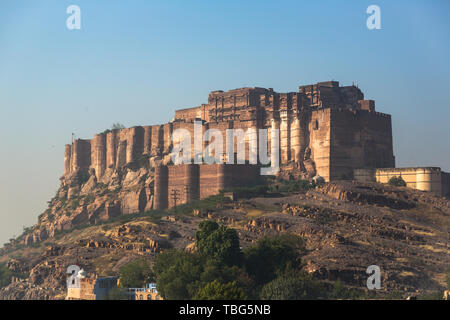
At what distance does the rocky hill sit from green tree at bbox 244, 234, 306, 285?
1861 millimetres

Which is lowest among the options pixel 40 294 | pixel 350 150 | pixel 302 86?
pixel 40 294

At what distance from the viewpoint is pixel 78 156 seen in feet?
423

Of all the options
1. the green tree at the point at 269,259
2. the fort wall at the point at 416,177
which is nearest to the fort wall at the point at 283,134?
the fort wall at the point at 416,177

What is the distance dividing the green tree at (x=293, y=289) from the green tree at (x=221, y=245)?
5966 mm

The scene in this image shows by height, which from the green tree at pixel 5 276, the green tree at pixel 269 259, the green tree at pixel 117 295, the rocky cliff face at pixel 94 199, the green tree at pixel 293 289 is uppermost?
the rocky cliff face at pixel 94 199

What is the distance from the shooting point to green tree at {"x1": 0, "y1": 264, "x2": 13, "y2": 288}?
315ft

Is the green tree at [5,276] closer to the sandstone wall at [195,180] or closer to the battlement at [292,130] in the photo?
the sandstone wall at [195,180]

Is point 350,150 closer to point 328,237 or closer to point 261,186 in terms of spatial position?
point 261,186

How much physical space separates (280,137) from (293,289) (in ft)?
133

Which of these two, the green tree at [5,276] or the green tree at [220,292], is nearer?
the green tree at [220,292]

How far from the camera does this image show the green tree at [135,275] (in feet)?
255

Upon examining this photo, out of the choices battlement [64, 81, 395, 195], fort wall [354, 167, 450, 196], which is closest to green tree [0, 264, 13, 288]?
battlement [64, 81, 395, 195]

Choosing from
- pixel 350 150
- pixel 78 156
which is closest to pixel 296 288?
pixel 350 150
